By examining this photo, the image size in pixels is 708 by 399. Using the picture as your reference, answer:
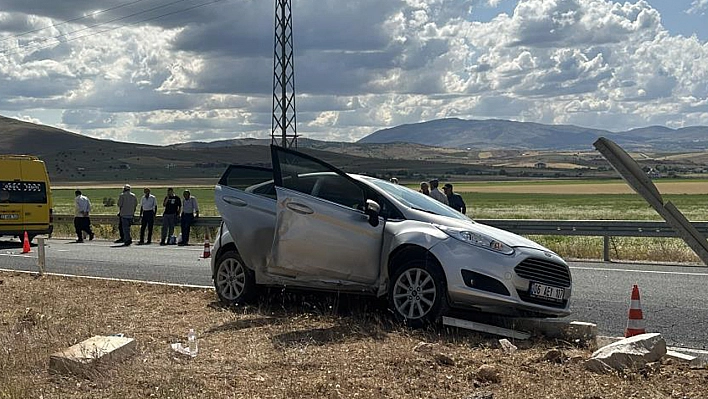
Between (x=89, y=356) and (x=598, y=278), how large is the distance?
8.84 meters

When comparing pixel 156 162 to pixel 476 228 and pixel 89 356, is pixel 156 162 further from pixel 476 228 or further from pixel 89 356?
pixel 89 356

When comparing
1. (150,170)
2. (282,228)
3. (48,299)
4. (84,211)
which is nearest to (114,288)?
(48,299)

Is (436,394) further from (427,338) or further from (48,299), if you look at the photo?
(48,299)

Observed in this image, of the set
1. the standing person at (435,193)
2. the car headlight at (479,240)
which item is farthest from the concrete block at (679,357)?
the standing person at (435,193)

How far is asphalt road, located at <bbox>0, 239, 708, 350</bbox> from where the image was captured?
30.0 ft

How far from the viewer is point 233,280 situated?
978 cm

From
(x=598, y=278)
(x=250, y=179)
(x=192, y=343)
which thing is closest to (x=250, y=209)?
(x=250, y=179)

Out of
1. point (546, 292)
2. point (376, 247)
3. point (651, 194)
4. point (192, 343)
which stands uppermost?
point (651, 194)

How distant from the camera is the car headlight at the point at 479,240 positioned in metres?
7.82

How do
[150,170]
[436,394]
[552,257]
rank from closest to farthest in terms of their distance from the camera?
1. [436,394]
2. [552,257]
3. [150,170]

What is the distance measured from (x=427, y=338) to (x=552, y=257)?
1.47 metres

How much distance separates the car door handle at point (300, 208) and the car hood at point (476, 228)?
1.00 metres

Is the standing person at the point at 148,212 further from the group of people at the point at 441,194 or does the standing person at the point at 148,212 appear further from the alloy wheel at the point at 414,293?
the alloy wheel at the point at 414,293

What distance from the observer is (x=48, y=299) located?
1066 centimetres
